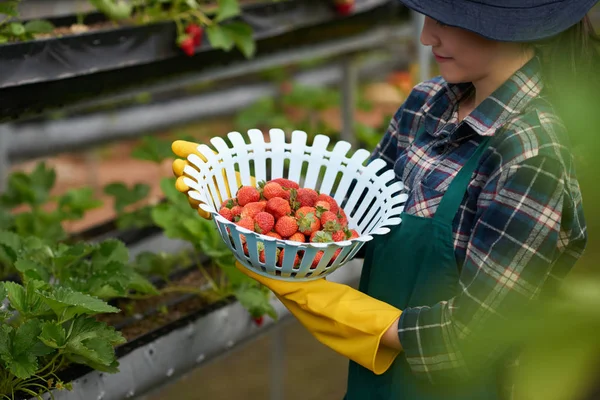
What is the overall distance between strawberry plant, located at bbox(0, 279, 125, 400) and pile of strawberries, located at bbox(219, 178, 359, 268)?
0.32m

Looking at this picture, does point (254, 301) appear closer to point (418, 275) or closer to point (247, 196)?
point (247, 196)

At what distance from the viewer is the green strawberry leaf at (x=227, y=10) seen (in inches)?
92.6

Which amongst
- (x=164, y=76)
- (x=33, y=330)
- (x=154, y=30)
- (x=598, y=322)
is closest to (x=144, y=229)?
(x=164, y=76)

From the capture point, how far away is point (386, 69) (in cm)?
651

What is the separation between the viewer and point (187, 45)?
2.22 meters

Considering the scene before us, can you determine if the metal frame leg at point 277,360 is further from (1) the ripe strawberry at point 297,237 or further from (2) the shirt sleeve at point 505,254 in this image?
(2) the shirt sleeve at point 505,254

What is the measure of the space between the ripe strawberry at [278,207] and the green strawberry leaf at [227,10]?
46.5 inches

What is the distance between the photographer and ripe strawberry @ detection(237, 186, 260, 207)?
54.4 inches

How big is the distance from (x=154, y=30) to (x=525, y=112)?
1293 millimetres

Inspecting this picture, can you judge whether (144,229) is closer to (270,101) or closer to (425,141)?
(425,141)

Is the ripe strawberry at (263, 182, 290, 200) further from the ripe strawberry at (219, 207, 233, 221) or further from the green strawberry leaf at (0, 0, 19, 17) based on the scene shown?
the green strawberry leaf at (0, 0, 19, 17)

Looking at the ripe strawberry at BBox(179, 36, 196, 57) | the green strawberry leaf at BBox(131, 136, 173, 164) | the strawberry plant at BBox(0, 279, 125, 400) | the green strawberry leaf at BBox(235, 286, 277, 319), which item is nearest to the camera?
the strawberry plant at BBox(0, 279, 125, 400)

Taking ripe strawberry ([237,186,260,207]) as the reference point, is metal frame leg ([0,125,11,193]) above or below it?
below

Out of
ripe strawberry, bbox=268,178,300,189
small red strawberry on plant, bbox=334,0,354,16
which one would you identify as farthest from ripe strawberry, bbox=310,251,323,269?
small red strawberry on plant, bbox=334,0,354,16
